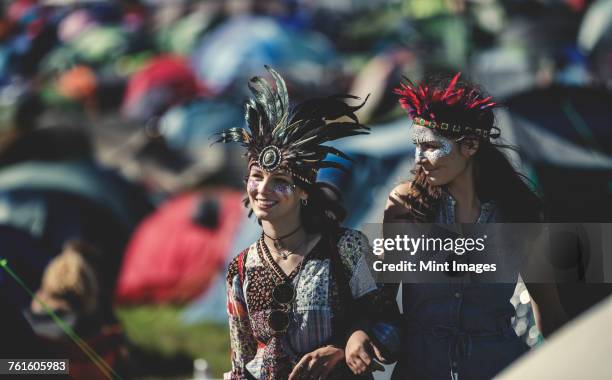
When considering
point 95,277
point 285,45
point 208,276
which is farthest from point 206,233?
point 285,45

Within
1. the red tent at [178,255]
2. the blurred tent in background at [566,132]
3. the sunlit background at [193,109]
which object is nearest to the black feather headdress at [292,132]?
the sunlit background at [193,109]

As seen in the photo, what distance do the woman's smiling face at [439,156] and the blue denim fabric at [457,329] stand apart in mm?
111

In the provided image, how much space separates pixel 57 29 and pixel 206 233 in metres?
4.02

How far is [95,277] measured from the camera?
295 inches

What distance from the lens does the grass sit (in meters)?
7.78

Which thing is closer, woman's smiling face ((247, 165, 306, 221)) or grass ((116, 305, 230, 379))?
woman's smiling face ((247, 165, 306, 221))

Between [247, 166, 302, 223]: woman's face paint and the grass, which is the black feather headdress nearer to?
[247, 166, 302, 223]: woman's face paint

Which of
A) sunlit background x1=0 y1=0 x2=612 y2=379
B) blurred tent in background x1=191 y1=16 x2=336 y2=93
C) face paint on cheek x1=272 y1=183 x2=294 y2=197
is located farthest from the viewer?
blurred tent in background x1=191 y1=16 x2=336 y2=93

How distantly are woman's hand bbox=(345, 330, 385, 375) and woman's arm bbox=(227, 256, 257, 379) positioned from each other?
45 centimetres

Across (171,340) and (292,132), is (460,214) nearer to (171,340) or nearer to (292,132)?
(292,132)

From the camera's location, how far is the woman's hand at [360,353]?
12.5ft

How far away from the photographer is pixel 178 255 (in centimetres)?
878

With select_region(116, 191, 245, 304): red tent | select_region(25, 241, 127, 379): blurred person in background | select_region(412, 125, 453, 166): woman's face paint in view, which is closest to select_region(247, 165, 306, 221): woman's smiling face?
select_region(412, 125, 453, 166): woman's face paint

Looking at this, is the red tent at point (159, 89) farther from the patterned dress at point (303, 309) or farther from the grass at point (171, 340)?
the patterned dress at point (303, 309)
